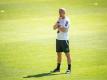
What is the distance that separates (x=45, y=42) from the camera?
2070cm

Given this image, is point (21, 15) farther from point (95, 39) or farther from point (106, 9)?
point (95, 39)

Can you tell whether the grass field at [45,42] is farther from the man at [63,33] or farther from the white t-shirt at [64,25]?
the white t-shirt at [64,25]

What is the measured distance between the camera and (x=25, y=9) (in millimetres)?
35875

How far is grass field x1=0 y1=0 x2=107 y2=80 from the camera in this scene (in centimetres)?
1476

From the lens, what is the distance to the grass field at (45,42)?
48.4ft

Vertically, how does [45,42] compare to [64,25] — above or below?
below

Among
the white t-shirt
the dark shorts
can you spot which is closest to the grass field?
the dark shorts

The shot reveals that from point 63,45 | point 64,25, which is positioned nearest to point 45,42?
point 63,45

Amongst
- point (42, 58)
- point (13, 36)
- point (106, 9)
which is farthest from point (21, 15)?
point (42, 58)

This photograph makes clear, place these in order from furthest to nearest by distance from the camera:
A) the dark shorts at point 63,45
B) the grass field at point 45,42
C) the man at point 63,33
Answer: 1. the grass field at point 45,42
2. the dark shorts at point 63,45
3. the man at point 63,33

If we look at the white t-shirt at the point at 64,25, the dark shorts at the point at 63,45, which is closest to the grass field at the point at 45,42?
the dark shorts at the point at 63,45

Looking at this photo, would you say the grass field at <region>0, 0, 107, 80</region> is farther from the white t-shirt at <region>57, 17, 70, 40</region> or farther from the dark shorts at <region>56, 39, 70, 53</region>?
the white t-shirt at <region>57, 17, 70, 40</region>

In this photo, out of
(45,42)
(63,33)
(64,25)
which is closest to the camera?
(64,25)

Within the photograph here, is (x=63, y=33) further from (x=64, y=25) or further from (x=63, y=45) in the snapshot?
(x=63, y=45)
